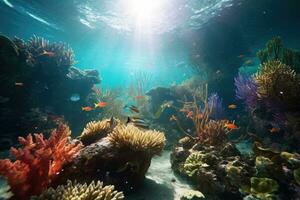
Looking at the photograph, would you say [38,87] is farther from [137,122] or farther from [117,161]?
[117,161]

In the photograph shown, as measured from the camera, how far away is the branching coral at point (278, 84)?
20.8 ft

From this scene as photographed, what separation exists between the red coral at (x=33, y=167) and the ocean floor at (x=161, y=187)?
1.58 metres

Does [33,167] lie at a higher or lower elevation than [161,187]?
higher

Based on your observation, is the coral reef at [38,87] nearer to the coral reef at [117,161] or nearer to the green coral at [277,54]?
the coral reef at [117,161]

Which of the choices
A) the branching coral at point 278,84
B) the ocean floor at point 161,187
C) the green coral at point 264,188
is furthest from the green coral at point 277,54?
the green coral at point 264,188

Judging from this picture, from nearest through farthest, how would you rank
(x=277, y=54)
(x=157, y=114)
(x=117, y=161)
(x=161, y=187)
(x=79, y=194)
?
(x=79, y=194) → (x=117, y=161) → (x=161, y=187) → (x=277, y=54) → (x=157, y=114)

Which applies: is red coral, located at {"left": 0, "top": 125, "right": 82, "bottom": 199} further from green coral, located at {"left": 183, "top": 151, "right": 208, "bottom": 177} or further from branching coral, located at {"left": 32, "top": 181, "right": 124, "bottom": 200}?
green coral, located at {"left": 183, "top": 151, "right": 208, "bottom": 177}

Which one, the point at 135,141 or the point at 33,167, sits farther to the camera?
the point at 135,141

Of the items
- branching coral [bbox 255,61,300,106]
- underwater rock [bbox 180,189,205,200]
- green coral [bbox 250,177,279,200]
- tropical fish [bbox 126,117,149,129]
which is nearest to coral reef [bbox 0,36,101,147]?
tropical fish [bbox 126,117,149,129]

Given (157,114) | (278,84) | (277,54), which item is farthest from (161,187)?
(157,114)

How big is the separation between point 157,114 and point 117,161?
10020 millimetres

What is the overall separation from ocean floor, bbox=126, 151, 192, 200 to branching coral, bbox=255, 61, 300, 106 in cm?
371

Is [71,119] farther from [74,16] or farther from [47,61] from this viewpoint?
[74,16]

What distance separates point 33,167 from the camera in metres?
3.65
